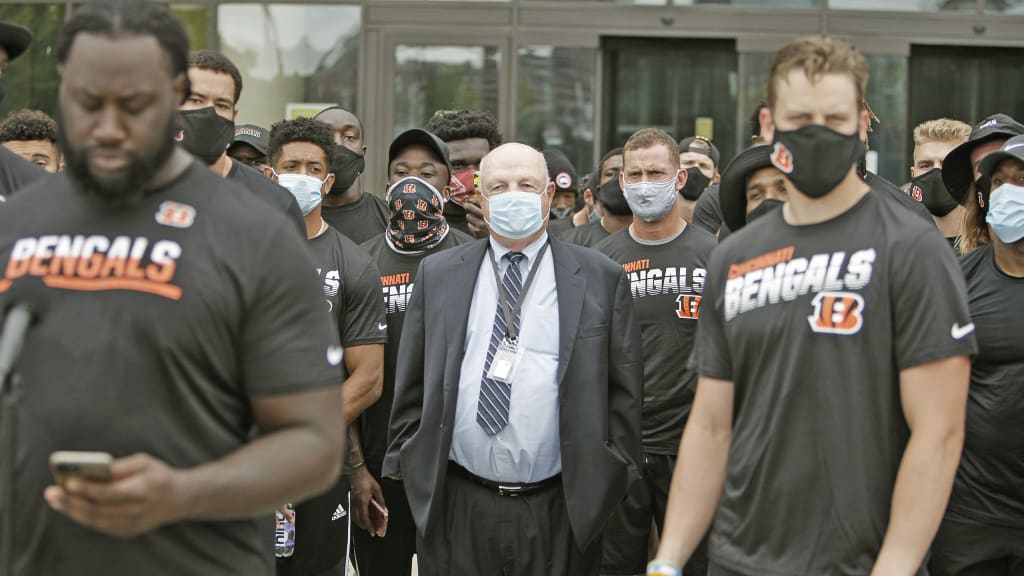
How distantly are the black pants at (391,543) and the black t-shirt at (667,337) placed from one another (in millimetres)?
1326

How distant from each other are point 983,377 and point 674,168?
7.97ft

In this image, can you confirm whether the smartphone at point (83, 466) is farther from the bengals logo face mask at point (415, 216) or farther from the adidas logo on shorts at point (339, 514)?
the bengals logo face mask at point (415, 216)

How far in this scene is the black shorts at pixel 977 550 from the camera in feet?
18.1

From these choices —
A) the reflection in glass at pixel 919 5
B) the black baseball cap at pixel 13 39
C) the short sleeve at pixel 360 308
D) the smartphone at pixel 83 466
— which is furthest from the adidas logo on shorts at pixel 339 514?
the reflection in glass at pixel 919 5

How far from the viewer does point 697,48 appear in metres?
14.1

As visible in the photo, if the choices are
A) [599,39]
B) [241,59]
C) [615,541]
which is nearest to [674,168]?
[615,541]

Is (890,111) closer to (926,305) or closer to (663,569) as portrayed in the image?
(926,305)

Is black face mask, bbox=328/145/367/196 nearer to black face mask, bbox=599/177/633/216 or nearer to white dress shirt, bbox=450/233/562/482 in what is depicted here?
black face mask, bbox=599/177/633/216

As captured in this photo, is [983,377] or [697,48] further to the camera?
[697,48]

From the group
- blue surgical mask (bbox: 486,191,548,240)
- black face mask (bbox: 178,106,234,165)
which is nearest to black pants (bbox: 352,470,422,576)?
blue surgical mask (bbox: 486,191,548,240)

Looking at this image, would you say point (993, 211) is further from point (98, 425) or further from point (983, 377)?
point (98, 425)

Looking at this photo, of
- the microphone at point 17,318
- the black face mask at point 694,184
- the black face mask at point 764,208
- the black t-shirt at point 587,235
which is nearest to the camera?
the microphone at point 17,318

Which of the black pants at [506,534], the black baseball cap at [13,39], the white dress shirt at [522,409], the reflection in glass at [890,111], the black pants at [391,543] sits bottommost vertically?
the black pants at [391,543]

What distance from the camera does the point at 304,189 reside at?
6824mm
